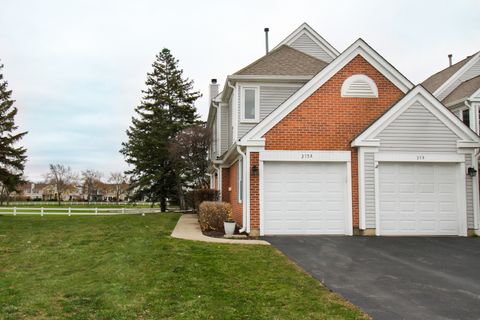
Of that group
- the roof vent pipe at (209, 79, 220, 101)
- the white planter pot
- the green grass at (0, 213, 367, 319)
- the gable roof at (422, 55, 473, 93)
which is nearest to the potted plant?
the white planter pot

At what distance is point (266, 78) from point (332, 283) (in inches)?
450

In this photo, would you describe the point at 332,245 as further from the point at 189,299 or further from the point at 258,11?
the point at 258,11

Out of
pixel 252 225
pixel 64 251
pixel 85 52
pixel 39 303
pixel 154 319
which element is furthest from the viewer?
pixel 85 52

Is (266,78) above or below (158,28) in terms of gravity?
below

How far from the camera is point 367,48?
13.7m

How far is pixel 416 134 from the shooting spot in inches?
519

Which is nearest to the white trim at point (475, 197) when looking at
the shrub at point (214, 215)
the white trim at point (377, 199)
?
the white trim at point (377, 199)

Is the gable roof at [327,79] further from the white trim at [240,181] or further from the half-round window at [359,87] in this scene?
the white trim at [240,181]

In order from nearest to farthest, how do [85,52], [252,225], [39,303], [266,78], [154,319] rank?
[154,319]
[39,303]
[252,225]
[266,78]
[85,52]

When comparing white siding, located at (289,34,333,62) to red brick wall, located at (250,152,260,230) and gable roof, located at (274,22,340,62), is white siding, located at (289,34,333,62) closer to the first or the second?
gable roof, located at (274,22,340,62)

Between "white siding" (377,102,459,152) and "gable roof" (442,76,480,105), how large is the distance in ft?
15.5

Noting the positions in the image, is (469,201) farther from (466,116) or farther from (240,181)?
(240,181)

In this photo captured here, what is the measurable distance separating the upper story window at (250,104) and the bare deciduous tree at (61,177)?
5645 cm

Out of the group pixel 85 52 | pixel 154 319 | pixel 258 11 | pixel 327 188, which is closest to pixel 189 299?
pixel 154 319
